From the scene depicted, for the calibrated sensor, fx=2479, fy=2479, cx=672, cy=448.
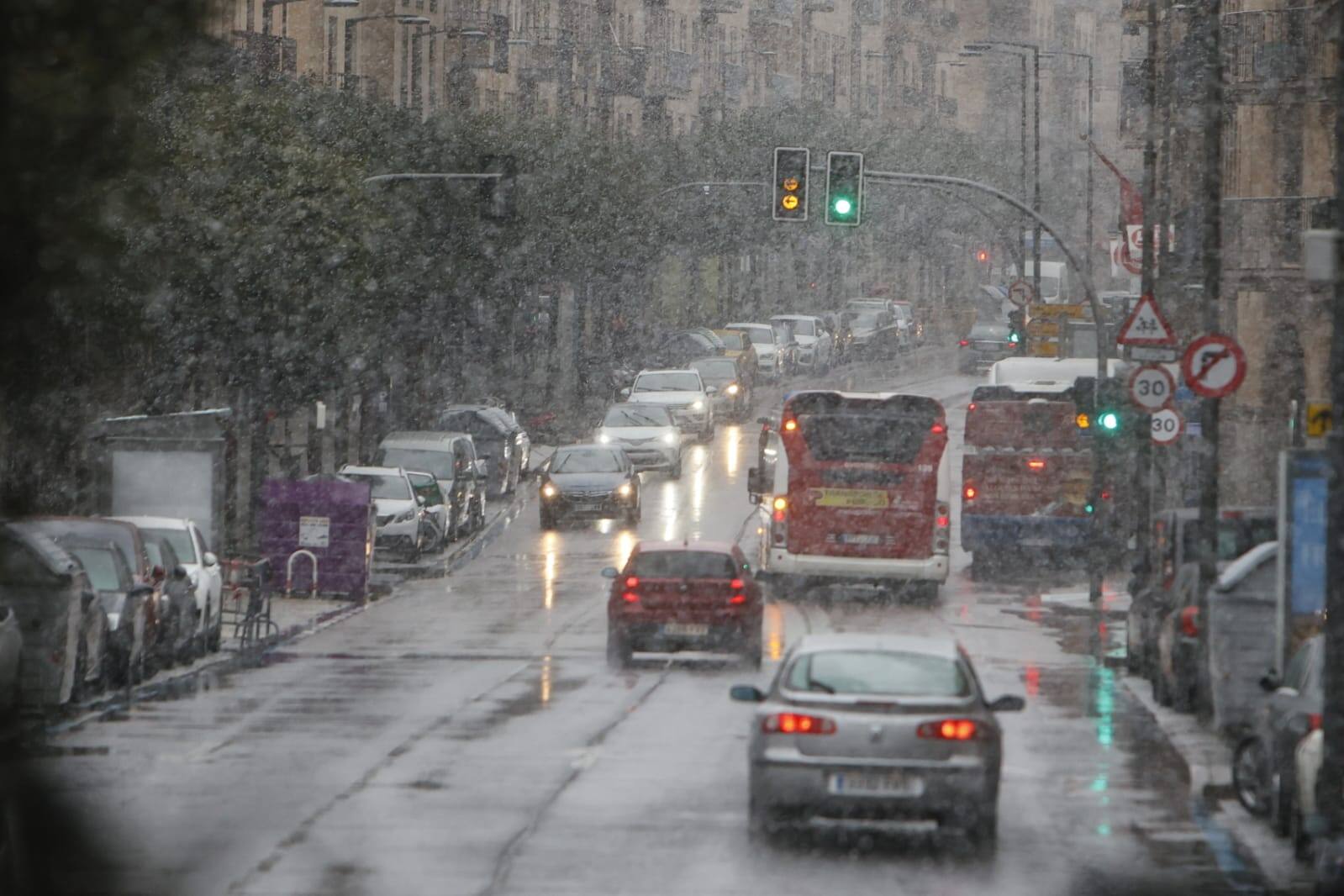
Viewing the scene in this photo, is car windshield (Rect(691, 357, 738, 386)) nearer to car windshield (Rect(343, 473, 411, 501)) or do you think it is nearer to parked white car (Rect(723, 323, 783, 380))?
parked white car (Rect(723, 323, 783, 380))

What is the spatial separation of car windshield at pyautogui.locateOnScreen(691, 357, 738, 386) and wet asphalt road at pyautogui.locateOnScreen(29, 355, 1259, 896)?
117ft

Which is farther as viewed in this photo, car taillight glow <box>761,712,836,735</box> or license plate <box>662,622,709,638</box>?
license plate <box>662,622,709,638</box>

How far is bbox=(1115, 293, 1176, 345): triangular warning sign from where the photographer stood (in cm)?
2902

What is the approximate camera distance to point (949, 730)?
14.3 metres

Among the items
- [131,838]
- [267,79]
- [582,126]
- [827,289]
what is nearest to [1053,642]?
[131,838]

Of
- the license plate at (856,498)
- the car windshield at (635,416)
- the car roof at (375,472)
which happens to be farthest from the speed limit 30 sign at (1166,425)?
the car windshield at (635,416)

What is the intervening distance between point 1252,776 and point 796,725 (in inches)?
140

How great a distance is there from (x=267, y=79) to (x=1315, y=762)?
45.1 meters

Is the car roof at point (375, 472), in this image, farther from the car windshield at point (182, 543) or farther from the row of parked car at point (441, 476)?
the car windshield at point (182, 543)

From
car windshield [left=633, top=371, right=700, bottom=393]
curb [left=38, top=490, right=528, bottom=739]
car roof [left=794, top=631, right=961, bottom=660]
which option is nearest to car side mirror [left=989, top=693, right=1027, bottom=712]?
car roof [left=794, top=631, right=961, bottom=660]

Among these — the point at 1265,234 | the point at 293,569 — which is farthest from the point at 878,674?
the point at 1265,234

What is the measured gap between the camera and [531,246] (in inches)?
2633

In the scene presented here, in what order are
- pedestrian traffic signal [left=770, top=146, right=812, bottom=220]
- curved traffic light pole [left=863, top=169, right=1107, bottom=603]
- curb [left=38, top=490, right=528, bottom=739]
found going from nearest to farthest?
curb [left=38, top=490, right=528, bottom=739]
curved traffic light pole [left=863, top=169, right=1107, bottom=603]
pedestrian traffic signal [left=770, top=146, right=812, bottom=220]

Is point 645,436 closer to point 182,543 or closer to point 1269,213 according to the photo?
point 1269,213
